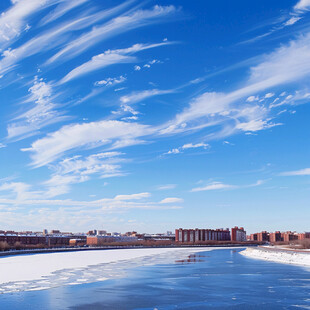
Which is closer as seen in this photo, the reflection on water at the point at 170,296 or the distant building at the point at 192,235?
the reflection on water at the point at 170,296

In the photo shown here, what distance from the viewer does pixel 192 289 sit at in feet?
78.6

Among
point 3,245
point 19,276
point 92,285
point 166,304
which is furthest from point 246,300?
point 3,245

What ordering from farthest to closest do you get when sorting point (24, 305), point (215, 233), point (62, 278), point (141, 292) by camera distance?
point (215, 233) < point (62, 278) < point (141, 292) < point (24, 305)

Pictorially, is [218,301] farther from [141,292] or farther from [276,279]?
[276,279]

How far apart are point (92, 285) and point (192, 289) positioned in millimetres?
6541

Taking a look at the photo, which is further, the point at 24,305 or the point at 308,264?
the point at 308,264

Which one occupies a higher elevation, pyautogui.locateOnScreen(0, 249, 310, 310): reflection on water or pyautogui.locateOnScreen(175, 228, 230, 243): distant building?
pyautogui.locateOnScreen(175, 228, 230, 243): distant building

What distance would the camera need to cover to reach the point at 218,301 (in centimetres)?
1967

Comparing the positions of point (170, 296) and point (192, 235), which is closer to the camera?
point (170, 296)

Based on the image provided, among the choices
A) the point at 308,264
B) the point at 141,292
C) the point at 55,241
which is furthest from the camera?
the point at 55,241

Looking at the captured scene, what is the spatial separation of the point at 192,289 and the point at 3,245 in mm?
59119

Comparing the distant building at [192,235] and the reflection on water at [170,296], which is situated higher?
the distant building at [192,235]

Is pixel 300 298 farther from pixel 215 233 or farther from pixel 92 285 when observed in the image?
pixel 215 233

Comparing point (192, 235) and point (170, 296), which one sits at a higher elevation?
point (192, 235)
